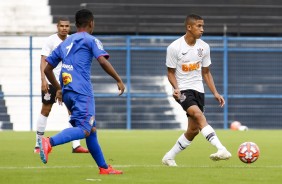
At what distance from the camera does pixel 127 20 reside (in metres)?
28.5

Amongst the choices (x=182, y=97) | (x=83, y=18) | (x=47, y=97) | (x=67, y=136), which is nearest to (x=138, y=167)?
(x=182, y=97)

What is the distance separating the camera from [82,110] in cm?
938

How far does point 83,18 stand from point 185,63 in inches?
87.8

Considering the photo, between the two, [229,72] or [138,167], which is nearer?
[138,167]

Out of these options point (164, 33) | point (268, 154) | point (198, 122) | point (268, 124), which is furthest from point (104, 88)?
point (198, 122)

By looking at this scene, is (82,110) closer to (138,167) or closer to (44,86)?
(138,167)

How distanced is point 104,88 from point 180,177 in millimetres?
17478

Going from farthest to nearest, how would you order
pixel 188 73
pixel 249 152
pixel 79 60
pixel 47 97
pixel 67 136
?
pixel 47 97
pixel 188 73
pixel 249 152
pixel 79 60
pixel 67 136

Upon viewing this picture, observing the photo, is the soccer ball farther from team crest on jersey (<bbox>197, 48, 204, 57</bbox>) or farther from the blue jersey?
the blue jersey

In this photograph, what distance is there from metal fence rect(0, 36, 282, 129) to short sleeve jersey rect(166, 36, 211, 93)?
15368 millimetres

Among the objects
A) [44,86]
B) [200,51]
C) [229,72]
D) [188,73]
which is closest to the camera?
[188,73]

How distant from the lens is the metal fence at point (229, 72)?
27016 millimetres

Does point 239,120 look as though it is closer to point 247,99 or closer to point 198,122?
point 247,99

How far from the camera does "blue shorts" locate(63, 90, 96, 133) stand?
9375mm
